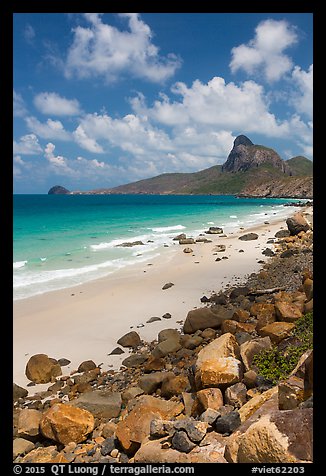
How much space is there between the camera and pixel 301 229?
103ft

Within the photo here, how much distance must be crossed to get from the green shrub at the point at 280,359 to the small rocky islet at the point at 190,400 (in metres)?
0.02

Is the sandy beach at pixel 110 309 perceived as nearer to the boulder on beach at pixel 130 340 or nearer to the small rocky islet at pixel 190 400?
the boulder on beach at pixel 130 340

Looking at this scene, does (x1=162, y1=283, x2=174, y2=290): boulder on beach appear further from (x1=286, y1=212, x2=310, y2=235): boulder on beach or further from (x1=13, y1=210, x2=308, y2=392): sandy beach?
(x1=286, y1=212, x2=310, y2=235): boulder on beach

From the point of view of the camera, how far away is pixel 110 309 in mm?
13438

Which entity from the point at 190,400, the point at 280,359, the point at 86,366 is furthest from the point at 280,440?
the point at 86,366

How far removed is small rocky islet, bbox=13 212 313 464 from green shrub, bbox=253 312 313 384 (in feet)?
0.07

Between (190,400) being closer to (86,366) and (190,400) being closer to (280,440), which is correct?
(280,440)

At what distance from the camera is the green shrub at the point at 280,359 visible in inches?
227

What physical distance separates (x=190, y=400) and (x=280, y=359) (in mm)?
2006

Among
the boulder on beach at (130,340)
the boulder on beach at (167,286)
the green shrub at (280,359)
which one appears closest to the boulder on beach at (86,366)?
the boulder on beach at (130,340)

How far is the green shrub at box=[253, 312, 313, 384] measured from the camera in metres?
5.77
